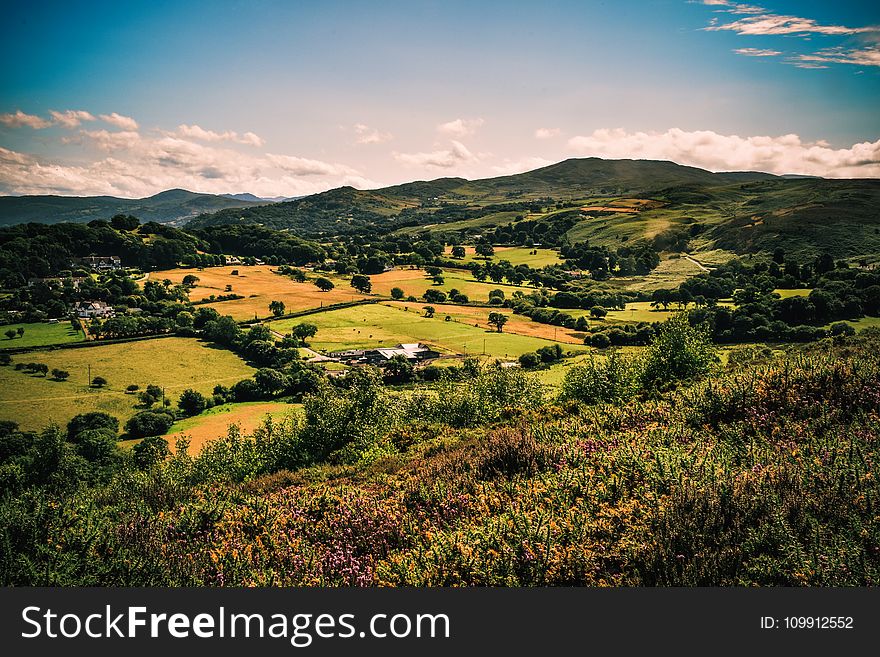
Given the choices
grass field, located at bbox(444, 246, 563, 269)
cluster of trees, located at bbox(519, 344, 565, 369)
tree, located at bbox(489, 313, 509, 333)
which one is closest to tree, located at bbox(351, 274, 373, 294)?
tree, located at bbox(489, 313, 509, 333)

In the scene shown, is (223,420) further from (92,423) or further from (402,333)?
(402,333)

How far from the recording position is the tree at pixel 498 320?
81938mm

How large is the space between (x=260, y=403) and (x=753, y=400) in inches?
Answer: 1998

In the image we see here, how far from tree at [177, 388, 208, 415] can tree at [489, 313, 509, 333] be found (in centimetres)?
4416

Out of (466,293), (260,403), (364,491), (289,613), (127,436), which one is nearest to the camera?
(289,613)

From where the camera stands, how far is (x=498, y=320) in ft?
271

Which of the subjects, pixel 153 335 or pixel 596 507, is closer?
pixel 596 507

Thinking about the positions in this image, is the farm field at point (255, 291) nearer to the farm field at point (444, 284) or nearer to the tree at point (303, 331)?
the farm field at point (444, 284)

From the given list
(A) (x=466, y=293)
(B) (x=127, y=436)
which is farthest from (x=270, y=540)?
(A) (x=466, y=293)

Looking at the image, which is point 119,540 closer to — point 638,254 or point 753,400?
point 753,400

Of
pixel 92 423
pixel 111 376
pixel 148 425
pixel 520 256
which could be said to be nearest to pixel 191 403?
pixel 148 425

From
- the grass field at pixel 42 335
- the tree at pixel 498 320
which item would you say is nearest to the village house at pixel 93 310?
the grass field at pixel 42 335

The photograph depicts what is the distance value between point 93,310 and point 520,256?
10637 cm

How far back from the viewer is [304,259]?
5428 inches
